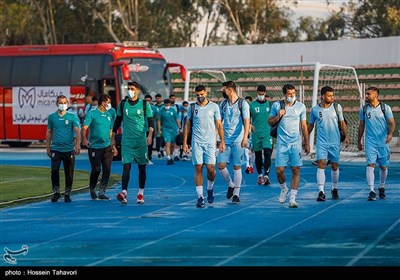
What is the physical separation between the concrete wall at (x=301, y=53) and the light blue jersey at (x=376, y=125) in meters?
23.2

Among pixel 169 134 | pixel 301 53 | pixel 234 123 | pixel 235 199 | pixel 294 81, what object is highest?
pixel 301 53

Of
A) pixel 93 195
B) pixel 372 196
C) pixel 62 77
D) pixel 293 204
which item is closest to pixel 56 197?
pixel 93 195

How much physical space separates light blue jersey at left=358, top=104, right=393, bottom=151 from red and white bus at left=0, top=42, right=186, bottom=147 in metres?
20.5

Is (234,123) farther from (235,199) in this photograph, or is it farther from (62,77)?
(62,77)

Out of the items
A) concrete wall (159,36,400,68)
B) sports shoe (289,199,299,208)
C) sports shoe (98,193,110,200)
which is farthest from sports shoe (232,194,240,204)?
concrete wall (159,36,400,68)

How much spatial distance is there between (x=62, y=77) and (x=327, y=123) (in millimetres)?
24976

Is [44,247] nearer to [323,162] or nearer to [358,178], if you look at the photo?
[323,162]

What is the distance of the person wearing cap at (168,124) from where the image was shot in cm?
3344

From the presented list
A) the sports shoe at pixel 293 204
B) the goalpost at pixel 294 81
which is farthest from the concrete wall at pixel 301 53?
the sports shoe at pixel 293 204

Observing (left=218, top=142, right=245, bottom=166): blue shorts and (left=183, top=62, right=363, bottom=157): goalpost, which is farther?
(left=183, top=62, right=363, bottom=157): goalpost

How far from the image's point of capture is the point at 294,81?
43500 mm

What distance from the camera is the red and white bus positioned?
41.0m

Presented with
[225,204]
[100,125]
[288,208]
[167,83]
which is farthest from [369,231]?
[167,83]

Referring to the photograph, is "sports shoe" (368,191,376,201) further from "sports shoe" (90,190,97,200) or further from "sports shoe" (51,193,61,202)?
"sports shoe" (51,193,61,202)
